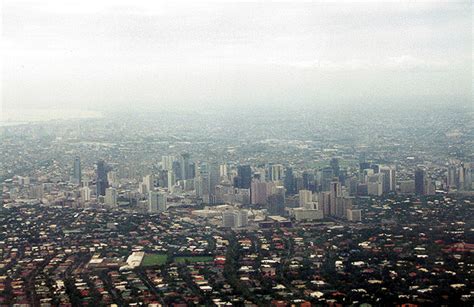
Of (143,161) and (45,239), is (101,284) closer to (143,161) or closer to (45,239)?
(45,239)

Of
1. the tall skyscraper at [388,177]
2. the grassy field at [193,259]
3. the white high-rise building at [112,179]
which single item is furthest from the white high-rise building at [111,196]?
the tall skyscraper at [388,177]

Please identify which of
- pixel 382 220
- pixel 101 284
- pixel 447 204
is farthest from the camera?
pixel 447 204

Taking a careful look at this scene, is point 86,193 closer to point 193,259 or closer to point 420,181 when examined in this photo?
point 193,259

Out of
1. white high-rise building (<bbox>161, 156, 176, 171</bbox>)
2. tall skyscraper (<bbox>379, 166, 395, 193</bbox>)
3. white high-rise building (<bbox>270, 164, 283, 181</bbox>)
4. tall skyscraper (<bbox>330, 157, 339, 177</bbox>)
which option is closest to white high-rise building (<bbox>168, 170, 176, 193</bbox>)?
white high-rise building (<bbox>161, 156, 176, 171</bbox>)

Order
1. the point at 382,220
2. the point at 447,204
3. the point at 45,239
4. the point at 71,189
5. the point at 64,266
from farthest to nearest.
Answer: the point at 71,189 → the point at 447,204 → the point at 382,220 → the point at 45,239 → the point at 64,266

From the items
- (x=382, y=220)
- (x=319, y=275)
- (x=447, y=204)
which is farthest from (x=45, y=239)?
(x=447, y=204)

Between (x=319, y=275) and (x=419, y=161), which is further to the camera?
(x=419, y=161)

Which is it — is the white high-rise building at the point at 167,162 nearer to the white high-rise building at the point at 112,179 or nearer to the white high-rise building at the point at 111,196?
the white high-rise building at the point at 112,179

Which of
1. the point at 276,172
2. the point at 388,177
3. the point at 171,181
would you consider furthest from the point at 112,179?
the point at 388,177
